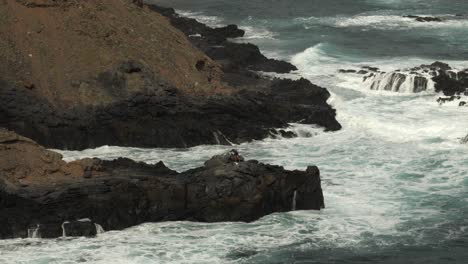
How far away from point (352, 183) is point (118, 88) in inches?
398

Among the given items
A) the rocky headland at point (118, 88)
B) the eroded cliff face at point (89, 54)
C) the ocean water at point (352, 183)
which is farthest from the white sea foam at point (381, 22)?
the eroded cliff face at point (89, 54)

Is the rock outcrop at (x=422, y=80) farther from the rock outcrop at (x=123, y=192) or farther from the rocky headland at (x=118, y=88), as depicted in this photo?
the rock outcrop at (x=123, y=192)

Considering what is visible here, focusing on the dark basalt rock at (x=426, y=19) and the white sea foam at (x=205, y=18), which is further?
the dark basalt rock at (x=426, y=19)

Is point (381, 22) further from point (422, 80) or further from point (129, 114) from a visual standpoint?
point (129, 114)

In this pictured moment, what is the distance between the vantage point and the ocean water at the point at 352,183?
78.5ft

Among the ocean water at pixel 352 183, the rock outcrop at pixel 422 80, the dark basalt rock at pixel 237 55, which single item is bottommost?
the ocean water at pixel 352 183

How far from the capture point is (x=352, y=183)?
1169 inches

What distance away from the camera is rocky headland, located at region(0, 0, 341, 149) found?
33.9m

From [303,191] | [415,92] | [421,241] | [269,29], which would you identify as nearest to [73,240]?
[303,191]

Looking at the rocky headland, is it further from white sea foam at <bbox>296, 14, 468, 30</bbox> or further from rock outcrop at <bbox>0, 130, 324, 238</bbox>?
white sea foam at <bbox>296, 14, 468, 30</bbox>

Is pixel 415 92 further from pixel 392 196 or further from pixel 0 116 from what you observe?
pixel 0 116

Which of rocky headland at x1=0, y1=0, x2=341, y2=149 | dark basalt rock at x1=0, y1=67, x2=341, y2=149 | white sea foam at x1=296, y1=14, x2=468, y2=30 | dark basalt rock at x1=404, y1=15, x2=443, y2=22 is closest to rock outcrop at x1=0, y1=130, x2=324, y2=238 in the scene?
dark basalt rock at x1=0, y1=67, x2=341, y2=149

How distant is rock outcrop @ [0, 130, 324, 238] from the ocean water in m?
0.37

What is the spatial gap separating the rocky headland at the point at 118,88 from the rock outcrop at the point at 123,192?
7.26 metres
